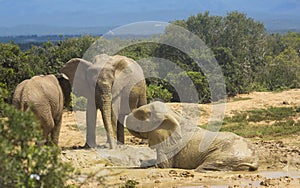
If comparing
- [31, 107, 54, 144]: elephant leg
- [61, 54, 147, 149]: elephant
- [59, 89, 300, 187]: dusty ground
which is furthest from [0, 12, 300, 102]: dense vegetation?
[31, 107, 54, 144]: elephant leg

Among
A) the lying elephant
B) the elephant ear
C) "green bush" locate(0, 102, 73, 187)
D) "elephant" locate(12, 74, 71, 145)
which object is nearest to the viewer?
"green bush" locate(0, 102, 73, 187)

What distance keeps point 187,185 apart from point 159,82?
15222 millimetres

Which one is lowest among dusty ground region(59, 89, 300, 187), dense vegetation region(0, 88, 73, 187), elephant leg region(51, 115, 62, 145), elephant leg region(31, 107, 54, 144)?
dusty ground region(59, 89, 300, 187)

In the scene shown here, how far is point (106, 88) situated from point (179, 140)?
2554 mm

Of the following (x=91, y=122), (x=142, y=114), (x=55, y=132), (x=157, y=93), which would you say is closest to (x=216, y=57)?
(x=157, y=93)

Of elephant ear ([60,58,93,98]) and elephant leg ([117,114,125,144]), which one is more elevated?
elephant ear ([60,58,93,98])

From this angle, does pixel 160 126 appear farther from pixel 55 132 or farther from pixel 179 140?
pixel 55 132

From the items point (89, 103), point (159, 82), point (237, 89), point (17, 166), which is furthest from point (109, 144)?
point (237, 89)

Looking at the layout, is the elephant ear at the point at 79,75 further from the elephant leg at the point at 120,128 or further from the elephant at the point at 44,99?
the elephant leg at the point at 120,128

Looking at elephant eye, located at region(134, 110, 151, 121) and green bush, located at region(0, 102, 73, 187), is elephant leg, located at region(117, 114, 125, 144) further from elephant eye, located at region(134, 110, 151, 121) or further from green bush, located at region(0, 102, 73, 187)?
green bush, located at region(0, 102, 73, 187)

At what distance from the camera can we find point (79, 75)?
14.0 m

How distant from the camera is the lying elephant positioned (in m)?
11.7

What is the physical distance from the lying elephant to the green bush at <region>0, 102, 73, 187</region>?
18.4 feet

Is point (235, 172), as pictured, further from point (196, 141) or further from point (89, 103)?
point (89, 103)
